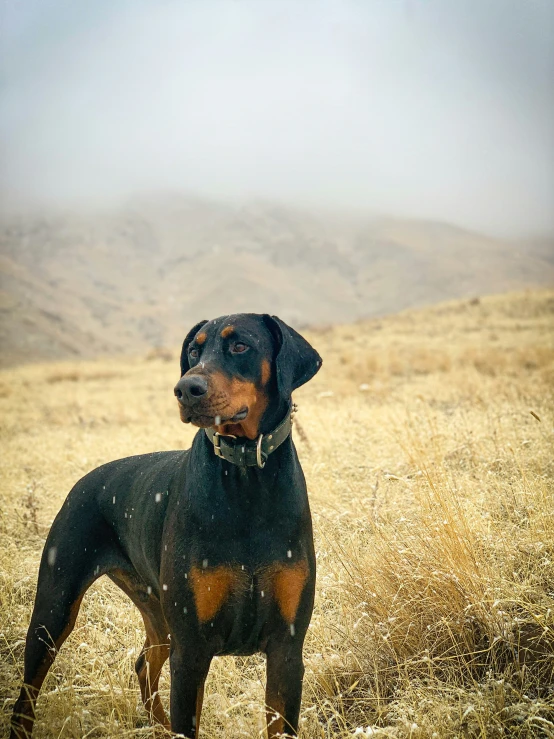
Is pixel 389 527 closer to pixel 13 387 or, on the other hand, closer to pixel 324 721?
pixel 324 721

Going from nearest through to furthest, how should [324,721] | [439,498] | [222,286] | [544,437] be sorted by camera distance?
[324,721]
[439,498]
[544,437]
[222,286]

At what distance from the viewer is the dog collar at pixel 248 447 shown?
7.52 ft

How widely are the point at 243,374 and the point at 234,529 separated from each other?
0.63 metres

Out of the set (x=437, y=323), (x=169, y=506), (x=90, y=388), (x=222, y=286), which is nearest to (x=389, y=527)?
(x=169, y=506)

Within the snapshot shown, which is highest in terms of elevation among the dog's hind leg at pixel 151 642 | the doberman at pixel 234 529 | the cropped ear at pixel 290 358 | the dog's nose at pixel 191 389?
the cropped ear at pixel 290 358

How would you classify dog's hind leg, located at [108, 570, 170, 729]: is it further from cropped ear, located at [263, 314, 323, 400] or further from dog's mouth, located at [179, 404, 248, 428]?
cropped ear, located at [263, 314, 323, 400]

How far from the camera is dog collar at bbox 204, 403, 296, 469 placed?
7.52 feet

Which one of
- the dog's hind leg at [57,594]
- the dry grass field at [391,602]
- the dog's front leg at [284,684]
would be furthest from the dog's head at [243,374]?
the dry grass field at [391,602]

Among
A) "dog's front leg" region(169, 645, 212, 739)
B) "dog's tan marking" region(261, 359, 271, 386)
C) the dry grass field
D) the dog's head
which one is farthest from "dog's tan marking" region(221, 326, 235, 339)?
the dry grass field

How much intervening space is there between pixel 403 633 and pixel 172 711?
4.31 feet

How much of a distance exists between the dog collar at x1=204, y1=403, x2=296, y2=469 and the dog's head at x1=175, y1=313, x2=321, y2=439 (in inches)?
1.9

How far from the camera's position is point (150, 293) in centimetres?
17175

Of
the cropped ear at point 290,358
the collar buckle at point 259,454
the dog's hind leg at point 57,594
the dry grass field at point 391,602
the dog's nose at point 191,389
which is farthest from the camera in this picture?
the dog's hind leg at point 57,594

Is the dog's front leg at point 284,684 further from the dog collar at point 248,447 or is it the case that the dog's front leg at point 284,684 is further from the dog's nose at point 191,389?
the dog's nose at point 191,389
